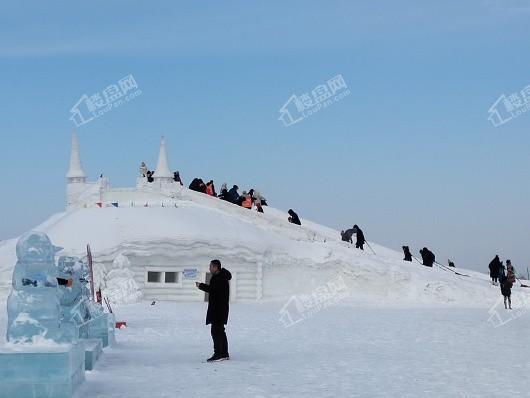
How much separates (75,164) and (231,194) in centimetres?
913

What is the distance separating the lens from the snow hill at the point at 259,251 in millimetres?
34875

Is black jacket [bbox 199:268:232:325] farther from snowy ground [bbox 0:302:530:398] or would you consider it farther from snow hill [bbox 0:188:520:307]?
snow hill [bbox 0:188:520:307]

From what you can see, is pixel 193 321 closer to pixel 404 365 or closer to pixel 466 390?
pixel 404 365

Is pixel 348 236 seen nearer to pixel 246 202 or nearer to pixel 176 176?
pixel 246 202

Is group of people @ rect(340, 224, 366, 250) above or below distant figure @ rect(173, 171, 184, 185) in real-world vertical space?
below

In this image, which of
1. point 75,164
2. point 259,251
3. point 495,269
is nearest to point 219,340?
point 259,251

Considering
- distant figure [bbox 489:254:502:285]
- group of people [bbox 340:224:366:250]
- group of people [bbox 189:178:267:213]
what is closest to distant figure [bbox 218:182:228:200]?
group of people [bbox 189:178:267:213]

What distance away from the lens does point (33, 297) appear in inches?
374

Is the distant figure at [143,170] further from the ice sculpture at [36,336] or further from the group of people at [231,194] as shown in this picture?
the ice sculpture at [36,336]

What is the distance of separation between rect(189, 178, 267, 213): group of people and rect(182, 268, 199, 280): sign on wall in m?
9.05

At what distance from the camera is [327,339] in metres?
18.7

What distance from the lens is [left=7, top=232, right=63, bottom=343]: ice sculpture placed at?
9.43m

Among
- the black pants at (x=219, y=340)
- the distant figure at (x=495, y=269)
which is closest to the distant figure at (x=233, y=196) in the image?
the distant figure at (x=495, y=269)

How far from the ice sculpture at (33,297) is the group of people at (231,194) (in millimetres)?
33986
